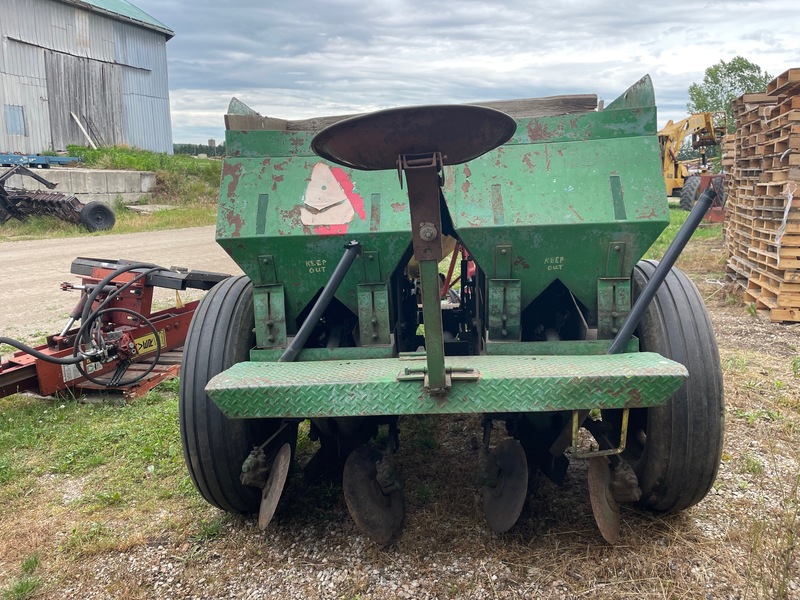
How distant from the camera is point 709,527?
9.23 feet

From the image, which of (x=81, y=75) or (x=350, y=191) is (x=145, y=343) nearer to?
(x=350, y=191)

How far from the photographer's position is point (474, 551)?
2.71m

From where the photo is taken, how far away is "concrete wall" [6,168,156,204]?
701 inches

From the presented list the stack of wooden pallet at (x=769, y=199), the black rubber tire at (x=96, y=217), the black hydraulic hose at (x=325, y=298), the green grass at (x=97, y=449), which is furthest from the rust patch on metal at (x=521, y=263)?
the black rubber tire at (x=96, y=217)

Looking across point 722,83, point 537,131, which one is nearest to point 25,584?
point 537,131

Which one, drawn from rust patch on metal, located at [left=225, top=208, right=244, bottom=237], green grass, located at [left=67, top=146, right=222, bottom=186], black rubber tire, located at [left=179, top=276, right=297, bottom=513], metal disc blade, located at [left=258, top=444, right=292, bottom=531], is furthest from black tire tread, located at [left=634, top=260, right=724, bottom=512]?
green grass, located at [left=67, top=146, right=222, bottom=186]

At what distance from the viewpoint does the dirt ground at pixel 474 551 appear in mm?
2475

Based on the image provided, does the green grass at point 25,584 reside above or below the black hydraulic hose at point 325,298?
below

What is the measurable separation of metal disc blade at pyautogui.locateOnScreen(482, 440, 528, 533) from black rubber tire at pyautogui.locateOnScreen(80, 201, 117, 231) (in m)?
14.5

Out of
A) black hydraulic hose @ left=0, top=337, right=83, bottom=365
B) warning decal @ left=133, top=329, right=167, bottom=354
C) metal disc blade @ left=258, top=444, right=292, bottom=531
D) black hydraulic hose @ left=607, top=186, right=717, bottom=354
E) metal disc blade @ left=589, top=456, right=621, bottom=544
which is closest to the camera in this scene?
black hydraulic hose @ left=607, top=186, right=717, bottom=354

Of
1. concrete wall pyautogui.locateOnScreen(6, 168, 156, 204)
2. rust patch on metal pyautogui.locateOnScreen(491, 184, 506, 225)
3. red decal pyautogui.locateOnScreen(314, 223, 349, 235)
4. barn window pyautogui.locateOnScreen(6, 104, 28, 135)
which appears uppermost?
barn window pyautogui.locateOnScreen(6, 104, 28, 135)

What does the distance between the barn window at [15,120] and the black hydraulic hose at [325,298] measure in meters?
21.1

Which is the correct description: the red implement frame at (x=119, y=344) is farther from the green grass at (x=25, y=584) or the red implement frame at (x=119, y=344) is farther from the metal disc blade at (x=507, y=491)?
the metal disc blade at (x=507, y=491)

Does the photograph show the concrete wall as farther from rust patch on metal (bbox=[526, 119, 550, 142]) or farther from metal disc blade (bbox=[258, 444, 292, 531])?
rust patch on metal (bbox=[526, 119, 550, 142])
